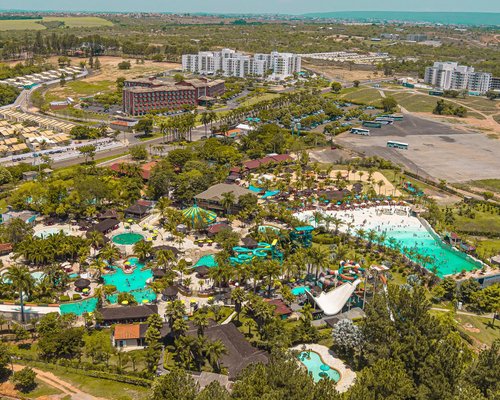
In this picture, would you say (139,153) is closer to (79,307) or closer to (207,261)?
(207,261)

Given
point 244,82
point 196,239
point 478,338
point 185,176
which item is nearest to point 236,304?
point 196,239

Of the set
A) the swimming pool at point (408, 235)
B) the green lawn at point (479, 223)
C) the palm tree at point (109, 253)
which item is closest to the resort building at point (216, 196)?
the swimming pool at point (408, 235)

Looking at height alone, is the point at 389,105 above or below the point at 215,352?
above

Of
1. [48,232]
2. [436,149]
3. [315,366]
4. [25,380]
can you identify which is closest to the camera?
[25,380]

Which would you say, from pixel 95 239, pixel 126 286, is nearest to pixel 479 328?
pixel 126 286

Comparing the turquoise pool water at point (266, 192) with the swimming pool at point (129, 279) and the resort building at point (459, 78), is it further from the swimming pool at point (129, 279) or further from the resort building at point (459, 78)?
the resort building at point (459, 78)

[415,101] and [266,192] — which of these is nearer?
[266,192]

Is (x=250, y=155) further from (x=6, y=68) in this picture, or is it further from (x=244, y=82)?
(x=6, y=68)
